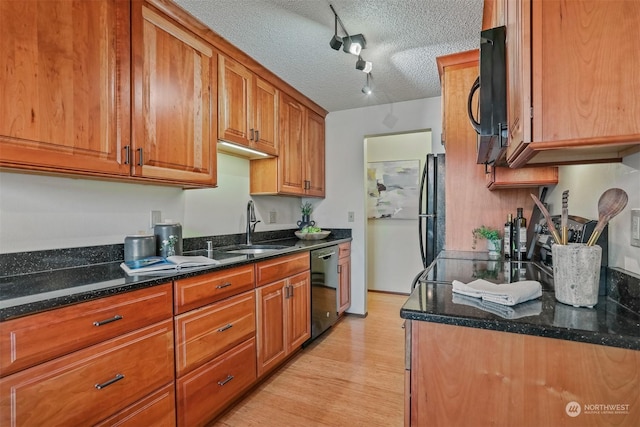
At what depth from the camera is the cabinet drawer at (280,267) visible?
2070 millimetres

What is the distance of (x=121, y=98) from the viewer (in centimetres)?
152

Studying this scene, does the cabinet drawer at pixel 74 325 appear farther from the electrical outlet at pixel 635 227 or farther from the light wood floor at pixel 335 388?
the electrical outlet at pixel 635 227

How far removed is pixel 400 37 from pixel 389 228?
109 inches

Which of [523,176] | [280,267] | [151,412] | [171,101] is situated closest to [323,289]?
[280,267]

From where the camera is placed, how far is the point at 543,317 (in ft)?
2.77

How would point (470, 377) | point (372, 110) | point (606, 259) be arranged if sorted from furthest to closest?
point (372, 110), point (606, 259), point (470, 377)

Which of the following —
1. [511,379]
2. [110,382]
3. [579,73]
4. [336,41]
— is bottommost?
[110,382]

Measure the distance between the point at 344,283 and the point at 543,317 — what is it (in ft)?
8.54

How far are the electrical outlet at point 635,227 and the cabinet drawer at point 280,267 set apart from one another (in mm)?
1759

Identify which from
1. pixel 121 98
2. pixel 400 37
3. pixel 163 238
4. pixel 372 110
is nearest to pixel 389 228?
pixel 372 110

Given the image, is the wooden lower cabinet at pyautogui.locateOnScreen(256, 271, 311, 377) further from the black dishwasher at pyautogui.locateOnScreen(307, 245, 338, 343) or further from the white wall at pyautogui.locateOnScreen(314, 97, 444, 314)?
the white wall at pyautogui.locateOnScreen(314, 97, 444, 314)

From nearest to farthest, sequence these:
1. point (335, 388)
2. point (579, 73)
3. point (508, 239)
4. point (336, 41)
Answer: point (579, 73), point (336, 41), point (508, 239), point (335, 388)

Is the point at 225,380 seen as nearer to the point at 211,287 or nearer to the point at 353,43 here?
the point at 211,287

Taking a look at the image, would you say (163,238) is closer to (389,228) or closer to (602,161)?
(602,161)
